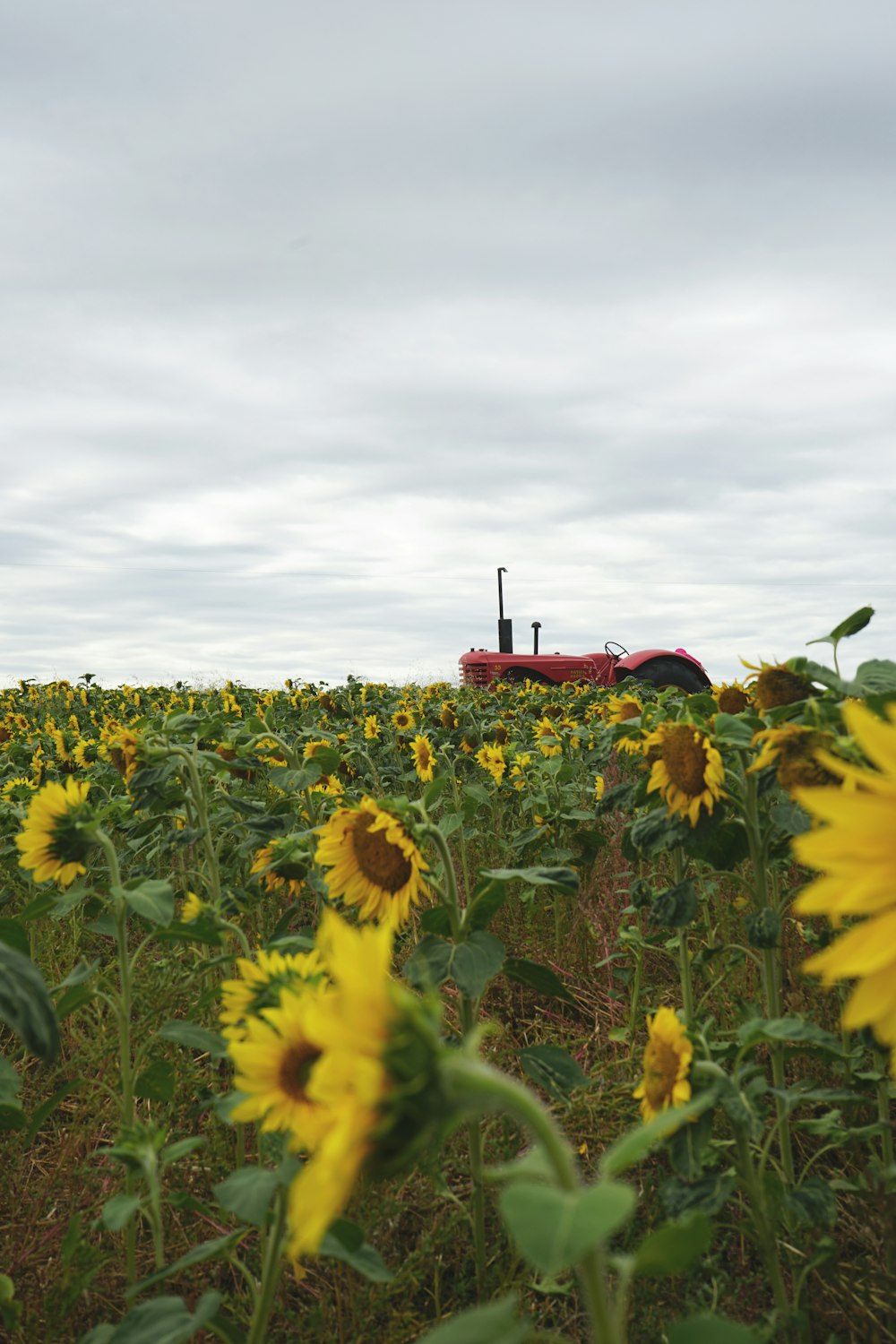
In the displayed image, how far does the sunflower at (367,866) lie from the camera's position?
2.14 metres

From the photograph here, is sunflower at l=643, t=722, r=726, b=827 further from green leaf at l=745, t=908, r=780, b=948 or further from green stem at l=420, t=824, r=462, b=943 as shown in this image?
green stem at l=420, t=824, r=462, b=943

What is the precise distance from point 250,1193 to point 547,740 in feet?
15.1

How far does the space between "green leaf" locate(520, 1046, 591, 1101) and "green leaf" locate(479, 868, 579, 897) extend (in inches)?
12.7

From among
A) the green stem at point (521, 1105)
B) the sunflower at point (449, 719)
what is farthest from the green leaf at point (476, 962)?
the sunflower at point (449, 719)

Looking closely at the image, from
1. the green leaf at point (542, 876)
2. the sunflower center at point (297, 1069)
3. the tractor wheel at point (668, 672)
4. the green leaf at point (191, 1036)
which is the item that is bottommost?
the green leaf at point (191, 1036)

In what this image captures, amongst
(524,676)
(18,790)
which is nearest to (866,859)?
(18,790)

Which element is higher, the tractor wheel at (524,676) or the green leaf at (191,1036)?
the tractor wheel at (524,676)

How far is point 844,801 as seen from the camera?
80cm

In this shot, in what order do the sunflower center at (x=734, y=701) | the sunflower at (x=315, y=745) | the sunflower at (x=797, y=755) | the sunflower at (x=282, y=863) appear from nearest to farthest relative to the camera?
the sunflower at (x=797, y=755)
the sunflower at (x=282, y=863)
the sunflower center at (x=734, y=701)
the sunflower at (x=315, y=745)

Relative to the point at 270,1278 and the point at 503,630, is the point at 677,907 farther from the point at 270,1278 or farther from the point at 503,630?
the point at 503,630

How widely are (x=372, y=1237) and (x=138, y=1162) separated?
0.83 m

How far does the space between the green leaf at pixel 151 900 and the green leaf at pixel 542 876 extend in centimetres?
63

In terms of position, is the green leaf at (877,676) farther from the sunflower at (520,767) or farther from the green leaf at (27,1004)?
the sunflower at (520,767)

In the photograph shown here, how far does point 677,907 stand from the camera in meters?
2.35
